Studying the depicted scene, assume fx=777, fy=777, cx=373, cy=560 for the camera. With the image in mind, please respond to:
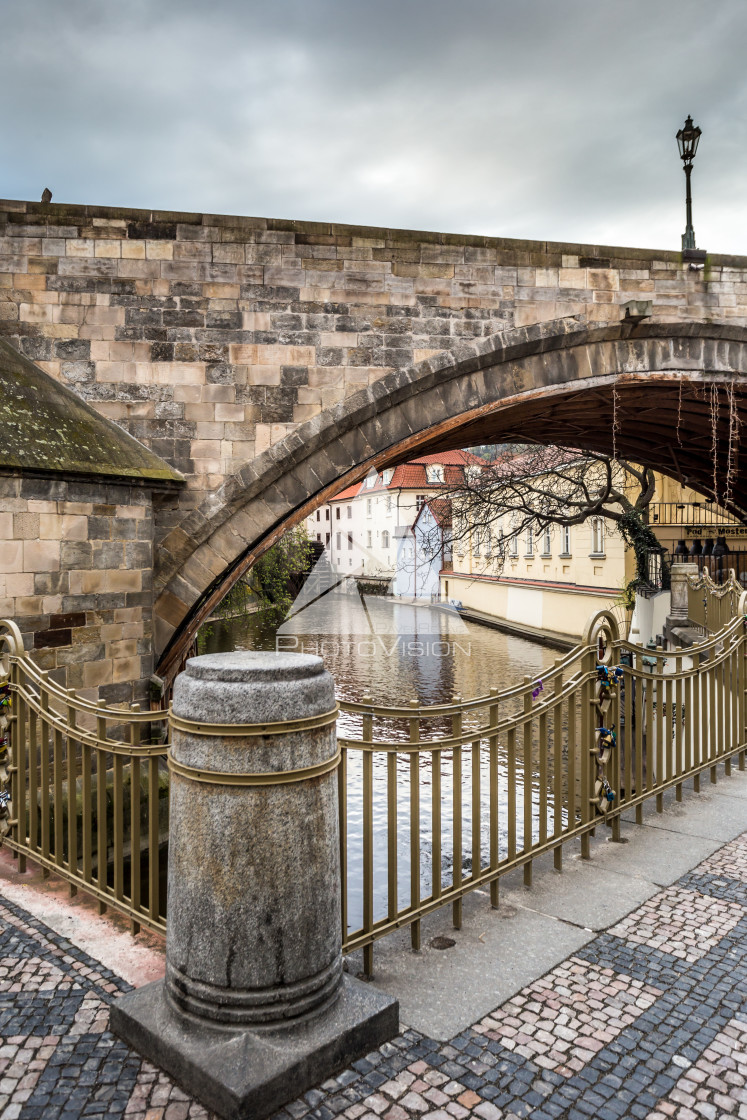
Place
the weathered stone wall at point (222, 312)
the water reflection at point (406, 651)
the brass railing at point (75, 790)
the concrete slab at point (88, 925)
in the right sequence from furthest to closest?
the water reflection at point (406, 651)
the weathered stone wall at point (222, 312)
the brass railing at point (75, 790)
the concrete slab at point (88, 925)

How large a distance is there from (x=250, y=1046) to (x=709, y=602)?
10.00m

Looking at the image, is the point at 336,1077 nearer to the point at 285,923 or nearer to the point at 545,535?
the point at 285,923

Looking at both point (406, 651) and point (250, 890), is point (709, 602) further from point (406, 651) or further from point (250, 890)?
point (406, 651)

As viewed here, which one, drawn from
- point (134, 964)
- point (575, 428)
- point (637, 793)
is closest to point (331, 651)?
point (575, 428)

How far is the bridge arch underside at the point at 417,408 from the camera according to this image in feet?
26.2

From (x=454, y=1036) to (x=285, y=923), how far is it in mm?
675

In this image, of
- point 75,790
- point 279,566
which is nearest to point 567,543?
point 279,566

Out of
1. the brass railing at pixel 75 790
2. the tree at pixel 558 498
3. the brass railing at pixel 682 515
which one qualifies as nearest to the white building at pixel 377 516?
the tree at pixel 558 498

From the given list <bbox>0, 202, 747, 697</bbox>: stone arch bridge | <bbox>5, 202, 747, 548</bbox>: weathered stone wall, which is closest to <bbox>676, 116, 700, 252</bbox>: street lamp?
<bbox>0, 202, 747, 697</bbox>: stone arch bridge

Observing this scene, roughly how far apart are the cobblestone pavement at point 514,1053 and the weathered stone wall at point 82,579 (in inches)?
155

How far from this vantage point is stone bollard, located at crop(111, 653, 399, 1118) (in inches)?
87.1

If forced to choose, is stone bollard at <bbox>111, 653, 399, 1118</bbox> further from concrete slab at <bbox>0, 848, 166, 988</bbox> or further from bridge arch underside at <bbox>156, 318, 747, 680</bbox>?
bridge arch underside at <bbox>156, 318, 747, 680</bbox>

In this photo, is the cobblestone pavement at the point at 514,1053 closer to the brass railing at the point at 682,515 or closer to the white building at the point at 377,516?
the brass railing at the point at 682,515

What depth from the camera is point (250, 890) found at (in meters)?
2.22
